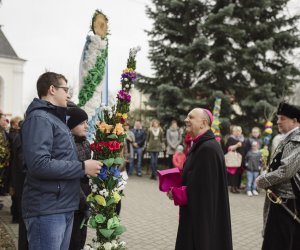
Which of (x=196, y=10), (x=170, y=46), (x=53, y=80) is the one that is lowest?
(x=53, y=80)

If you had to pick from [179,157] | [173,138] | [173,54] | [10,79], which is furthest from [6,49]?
[179,157]

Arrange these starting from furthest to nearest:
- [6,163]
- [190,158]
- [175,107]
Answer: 1. [175,107]
2. [6,163]
3. [190,158]

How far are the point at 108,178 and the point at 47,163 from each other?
34.2 inches

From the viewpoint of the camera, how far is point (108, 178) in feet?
11.6

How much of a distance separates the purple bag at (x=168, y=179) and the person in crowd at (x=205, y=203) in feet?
0.43

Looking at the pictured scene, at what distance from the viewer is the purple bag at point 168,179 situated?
407cm

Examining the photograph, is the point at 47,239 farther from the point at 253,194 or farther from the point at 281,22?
the point at 281,22

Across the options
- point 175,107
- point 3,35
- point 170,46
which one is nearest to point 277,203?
point 175,107

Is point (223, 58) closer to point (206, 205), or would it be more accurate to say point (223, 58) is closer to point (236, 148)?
point (236, 148)

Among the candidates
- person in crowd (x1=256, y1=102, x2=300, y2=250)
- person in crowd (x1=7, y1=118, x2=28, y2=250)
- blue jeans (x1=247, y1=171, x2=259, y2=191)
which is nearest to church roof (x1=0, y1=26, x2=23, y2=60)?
person in crowd (x1=7, y1=118, x2=28, y2=250)

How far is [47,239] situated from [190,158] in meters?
1.79

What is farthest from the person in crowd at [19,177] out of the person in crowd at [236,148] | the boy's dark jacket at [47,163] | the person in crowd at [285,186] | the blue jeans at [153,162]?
the person in crowd at [236,148]

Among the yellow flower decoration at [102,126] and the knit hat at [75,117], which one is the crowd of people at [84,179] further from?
the yellow flower decoration at [102,126]

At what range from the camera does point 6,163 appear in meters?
7.60
